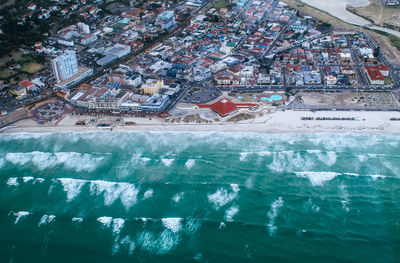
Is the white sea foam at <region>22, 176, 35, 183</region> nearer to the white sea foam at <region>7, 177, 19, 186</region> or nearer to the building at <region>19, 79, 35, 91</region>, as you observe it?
the white sea foam at <region>7, 177, 19, 186</region>

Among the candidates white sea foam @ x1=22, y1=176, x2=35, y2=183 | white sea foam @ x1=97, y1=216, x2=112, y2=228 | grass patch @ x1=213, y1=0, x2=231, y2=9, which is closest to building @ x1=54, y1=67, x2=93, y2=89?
white sea foam @ x1=22, y1=176, x2=35, y2=183

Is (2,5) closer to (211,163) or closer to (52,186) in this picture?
(52,186)

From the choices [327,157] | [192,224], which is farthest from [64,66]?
[327,157]

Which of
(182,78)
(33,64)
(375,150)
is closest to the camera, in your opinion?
(375,150)

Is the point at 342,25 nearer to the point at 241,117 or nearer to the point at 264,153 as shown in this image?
the point at 241,117

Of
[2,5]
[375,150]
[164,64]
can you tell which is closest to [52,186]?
[164,64]
